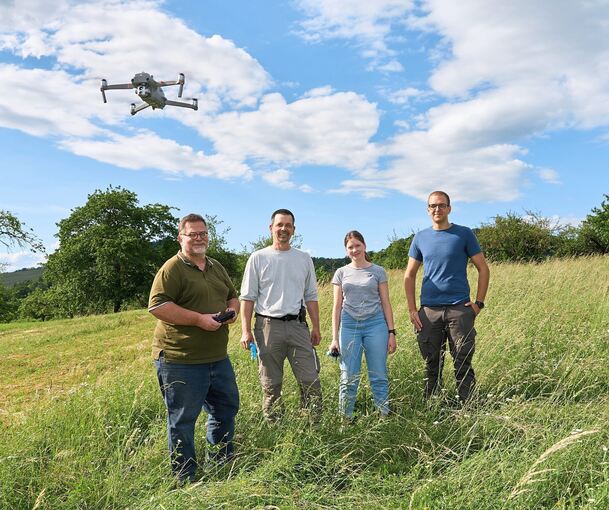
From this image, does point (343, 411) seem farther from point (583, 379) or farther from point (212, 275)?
point (583, 379)

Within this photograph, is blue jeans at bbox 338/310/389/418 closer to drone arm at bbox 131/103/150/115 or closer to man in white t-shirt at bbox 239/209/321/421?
man in white t-shirt at bbox 239/209/321/421

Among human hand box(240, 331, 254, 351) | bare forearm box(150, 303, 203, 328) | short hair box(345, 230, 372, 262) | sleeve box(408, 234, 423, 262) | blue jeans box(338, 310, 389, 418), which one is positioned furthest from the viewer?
sleeve box(408, 234, 423, 262)

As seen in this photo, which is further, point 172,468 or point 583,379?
point 583,379

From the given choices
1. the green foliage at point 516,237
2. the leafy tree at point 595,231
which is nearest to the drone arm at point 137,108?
the green foliage at point 516,237

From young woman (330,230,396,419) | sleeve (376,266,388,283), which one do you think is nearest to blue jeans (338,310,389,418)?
young woman (330,230,396,419)

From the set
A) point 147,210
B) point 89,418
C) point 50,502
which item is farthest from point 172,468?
point 147,210

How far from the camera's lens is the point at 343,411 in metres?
4.13

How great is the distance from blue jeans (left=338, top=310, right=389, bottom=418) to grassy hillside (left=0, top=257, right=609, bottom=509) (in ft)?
0.71

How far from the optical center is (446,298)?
4730mm

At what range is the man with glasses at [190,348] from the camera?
3426 mm

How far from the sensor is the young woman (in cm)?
461

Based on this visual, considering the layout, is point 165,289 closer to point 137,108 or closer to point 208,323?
point 208,323

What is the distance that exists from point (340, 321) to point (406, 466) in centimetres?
166

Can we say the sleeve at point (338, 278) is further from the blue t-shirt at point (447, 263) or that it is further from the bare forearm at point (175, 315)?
the bare forearm at point (175, 315)
